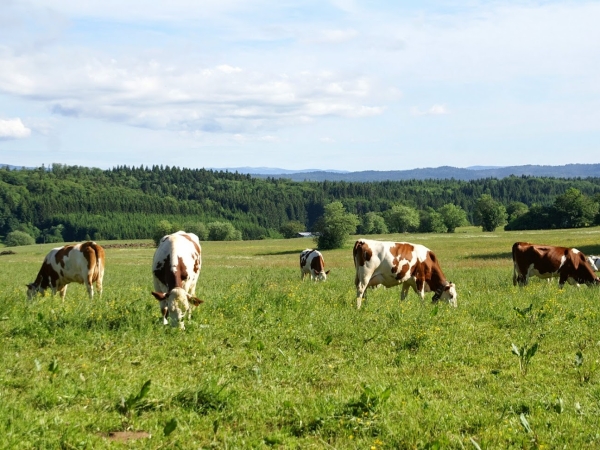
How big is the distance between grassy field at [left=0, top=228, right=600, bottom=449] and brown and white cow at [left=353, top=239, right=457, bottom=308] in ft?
7.64

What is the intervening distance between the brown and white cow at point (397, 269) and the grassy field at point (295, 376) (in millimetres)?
2329

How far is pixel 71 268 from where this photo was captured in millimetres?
18469

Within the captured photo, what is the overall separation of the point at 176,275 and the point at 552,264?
15.6 m

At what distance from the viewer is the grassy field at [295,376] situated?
673 centimetres

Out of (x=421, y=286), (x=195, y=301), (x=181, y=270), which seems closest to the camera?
(x=195, y=301)

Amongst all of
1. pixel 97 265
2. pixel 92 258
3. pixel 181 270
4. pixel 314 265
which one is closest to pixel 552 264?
pixel 314 265

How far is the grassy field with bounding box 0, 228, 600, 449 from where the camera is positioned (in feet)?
22.1

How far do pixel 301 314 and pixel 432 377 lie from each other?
4438 mm

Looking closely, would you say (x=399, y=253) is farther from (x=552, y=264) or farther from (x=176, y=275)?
(x=552, y=264)

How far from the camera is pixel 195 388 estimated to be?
25.7ft

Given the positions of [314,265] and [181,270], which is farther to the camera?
[314,265]

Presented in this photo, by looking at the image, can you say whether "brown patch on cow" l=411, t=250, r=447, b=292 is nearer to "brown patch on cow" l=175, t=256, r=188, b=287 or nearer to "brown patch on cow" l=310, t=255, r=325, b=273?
"brown patch on cow" l=175, t=256, r=188, b=287

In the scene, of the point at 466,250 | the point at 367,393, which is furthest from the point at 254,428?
the point at 466,250

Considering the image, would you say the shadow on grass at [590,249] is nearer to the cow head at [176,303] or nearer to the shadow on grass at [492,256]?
the shadow on grass at [492,256]
